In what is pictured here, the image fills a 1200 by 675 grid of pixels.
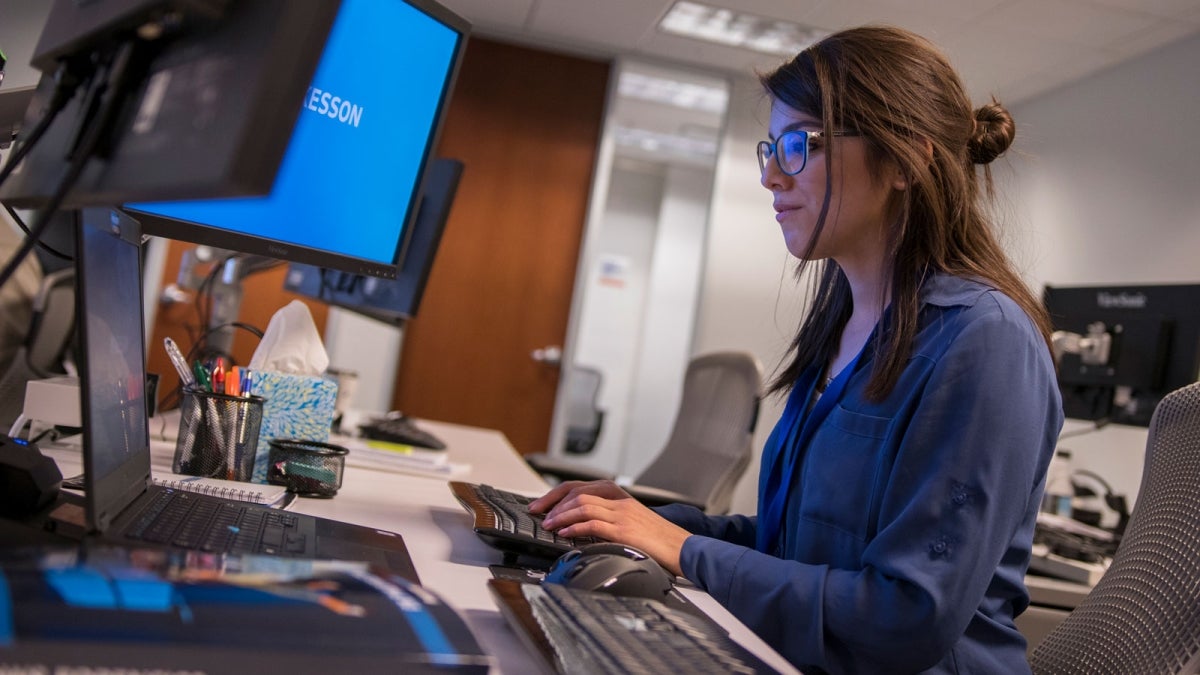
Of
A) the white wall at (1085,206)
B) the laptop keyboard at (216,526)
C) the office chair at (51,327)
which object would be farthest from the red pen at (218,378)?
the white wall at (1085,206)

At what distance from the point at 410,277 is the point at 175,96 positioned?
1.42 metres

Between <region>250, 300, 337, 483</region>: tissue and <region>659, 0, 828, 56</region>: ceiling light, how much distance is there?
3327mm

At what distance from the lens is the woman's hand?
1.01m

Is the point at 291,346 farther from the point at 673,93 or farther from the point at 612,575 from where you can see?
the point at 673,93

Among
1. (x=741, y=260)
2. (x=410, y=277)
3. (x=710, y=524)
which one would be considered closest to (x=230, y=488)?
(x=710, y=524)

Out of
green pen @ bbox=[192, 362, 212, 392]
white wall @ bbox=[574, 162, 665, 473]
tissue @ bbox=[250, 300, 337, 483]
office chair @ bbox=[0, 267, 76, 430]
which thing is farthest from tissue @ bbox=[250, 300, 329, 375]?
white wall @ bbox=[574, 162, 665, 473]

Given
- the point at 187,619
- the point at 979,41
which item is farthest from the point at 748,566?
the point at 979,41

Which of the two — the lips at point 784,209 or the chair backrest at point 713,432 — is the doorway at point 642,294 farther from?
the lips at point 784,209

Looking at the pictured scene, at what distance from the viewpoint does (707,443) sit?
2.39 metres

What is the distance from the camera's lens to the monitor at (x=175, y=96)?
53cm

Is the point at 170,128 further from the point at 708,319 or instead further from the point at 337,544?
the point at 708,319

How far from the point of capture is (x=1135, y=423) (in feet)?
7.45

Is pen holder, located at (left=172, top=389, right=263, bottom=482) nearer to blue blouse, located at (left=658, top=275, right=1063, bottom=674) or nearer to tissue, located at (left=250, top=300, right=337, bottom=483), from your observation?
tissue, located at (left=250, top=300, right=337, bottom=483)

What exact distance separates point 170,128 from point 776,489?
93cm
